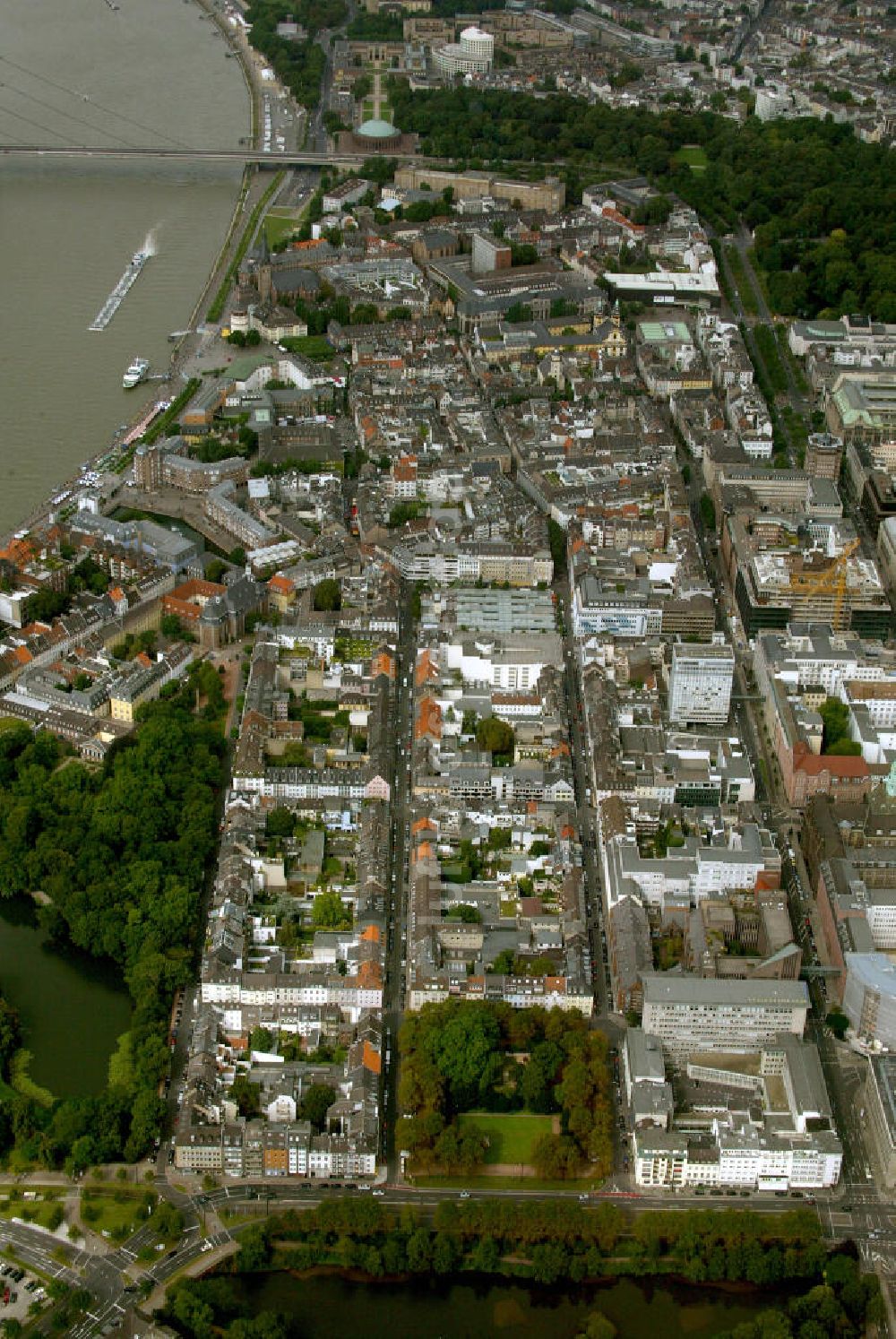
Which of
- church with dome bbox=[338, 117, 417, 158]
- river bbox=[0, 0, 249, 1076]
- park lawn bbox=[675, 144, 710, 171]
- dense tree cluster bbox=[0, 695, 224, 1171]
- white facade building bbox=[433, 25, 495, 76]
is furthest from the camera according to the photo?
white facade building bbox=[433, 25, 495, 76]

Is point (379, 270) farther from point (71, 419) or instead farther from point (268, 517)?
point (268, 517)

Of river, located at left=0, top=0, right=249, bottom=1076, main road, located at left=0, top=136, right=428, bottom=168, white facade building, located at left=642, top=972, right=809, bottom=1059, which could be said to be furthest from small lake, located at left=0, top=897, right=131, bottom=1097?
main road, located at left=0, top=136, right=428, bottom=168

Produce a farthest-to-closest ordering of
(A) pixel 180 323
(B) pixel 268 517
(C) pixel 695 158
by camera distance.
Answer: (C) pixel 695 158
(A) pixel 180 323
(B) pixel 268 517

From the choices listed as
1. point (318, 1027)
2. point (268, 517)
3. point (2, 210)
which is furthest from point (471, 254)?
point (318, 1027)

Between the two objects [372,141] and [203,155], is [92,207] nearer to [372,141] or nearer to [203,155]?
[203,155]

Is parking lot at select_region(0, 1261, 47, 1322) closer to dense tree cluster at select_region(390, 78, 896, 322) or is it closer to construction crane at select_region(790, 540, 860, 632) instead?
construction crane at select_region(790, 540, 860, 632)

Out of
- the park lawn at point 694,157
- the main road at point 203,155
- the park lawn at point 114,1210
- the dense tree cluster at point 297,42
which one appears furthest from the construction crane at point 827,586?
the dense tree cluster at point 297,42

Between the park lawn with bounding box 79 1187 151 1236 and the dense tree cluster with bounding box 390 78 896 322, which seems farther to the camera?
the dense tree cluster with bounding box 390 78 896 322
